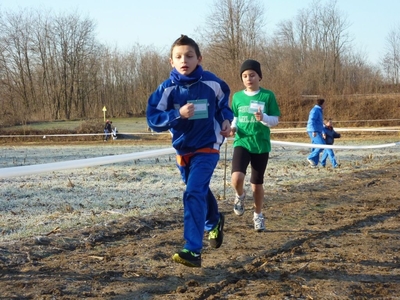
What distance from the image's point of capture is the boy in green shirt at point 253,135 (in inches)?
240

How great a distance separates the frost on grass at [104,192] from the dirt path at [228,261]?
66 cm

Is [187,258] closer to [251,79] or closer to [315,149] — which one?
[251,79]

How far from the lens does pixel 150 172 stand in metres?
12.6

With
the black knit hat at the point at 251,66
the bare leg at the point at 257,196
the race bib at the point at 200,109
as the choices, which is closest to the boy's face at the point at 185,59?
the race bib at the point at 200,109

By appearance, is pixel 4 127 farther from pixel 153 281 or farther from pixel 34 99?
pixel 153 281

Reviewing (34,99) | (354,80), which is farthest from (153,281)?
(34,99)

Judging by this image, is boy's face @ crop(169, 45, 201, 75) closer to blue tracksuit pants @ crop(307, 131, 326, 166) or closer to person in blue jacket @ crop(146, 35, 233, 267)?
person in blue jacket @ crop(146, 35, 233, 267)

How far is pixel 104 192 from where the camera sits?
9461 mm

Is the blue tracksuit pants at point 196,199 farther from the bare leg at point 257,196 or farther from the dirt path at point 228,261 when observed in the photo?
the bare leg at point 257,196

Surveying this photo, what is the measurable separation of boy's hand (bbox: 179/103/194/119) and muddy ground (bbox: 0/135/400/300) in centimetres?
129

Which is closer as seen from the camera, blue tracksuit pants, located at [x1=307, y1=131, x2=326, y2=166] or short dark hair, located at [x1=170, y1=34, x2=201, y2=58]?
short dark hair, located at [x1=170, y1=34, x2=201, y2=58]

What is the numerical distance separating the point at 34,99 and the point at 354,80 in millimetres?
38649

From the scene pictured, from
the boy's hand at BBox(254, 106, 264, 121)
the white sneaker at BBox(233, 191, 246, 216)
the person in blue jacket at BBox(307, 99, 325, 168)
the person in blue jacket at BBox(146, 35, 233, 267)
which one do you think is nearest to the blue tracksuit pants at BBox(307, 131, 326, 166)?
the person in blue jacket at BBox(307, 99, 325, 168)

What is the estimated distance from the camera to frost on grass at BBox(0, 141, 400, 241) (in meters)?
6.95
